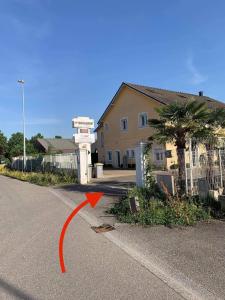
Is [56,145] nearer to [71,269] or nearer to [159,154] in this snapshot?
[159,154]

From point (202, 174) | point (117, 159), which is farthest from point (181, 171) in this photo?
point (117, 159)

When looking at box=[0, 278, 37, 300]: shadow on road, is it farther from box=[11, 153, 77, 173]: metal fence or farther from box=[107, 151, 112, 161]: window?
box=[107, 151, 112, 161]: window

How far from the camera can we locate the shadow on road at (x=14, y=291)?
165 inches

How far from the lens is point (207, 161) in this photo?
970 cm

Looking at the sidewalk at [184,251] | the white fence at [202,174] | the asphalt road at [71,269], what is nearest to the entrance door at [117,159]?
the white fence at [202,174]

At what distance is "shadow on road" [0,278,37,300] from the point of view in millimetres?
4180

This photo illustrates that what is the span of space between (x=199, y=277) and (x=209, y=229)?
8.82ft

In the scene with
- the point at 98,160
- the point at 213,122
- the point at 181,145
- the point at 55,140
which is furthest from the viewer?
the point at 55,140

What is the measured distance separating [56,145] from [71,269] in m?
67.9

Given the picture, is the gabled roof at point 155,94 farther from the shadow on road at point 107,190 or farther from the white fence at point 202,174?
the white fence at point 202,174

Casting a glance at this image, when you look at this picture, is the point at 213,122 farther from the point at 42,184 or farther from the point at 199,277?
the point at 42,184

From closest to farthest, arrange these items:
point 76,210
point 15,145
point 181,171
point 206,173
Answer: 1. point 206,173
2. point 76,210
3. point 181,171
4. point 15,145

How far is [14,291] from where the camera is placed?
439 cm

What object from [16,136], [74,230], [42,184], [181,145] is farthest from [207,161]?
[16,136]
